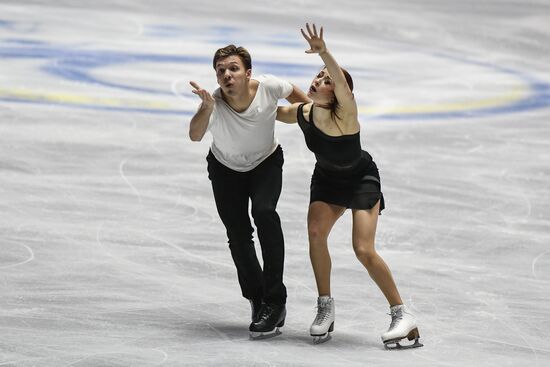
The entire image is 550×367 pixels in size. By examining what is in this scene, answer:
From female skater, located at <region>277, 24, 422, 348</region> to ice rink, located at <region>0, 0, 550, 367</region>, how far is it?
147 mm

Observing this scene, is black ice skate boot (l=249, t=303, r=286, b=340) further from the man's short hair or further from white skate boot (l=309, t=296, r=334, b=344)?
the man's short hair

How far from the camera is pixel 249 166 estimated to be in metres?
6.14

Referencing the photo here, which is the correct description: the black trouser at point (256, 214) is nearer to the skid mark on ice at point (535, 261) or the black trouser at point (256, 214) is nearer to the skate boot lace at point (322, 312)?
the skate boot lace at point (322, 312)

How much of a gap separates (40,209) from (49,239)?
0.77 metres

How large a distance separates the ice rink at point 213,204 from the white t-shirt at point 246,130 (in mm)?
900

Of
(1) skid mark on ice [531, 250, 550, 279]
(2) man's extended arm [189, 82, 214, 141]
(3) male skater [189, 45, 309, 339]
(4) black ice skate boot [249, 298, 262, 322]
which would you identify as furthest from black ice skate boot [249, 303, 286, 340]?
(1) skid mark on ice [531, 250, 550, 279]

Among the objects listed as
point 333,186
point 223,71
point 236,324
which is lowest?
point 236,324

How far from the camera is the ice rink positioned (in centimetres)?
613

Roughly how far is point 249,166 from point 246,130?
0.20 m

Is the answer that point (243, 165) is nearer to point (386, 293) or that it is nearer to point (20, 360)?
point (386, 293)

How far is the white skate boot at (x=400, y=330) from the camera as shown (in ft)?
19.4

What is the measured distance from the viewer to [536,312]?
22.4 ft


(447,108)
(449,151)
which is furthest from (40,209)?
(447,108)

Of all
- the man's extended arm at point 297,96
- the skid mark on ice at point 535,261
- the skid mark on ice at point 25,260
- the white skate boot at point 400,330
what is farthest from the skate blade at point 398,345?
the skid mark on ice at point 25,260
